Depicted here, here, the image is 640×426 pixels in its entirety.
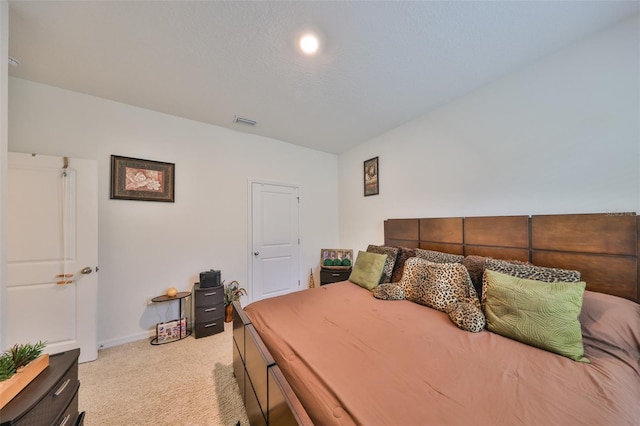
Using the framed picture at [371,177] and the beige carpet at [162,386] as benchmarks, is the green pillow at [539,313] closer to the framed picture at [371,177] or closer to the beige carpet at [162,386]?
the beige carpet at [162,386]

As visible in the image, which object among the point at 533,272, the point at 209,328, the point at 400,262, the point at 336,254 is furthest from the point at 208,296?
the point at 533,272

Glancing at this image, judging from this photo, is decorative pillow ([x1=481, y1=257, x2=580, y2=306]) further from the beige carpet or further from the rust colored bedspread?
the beige carpet

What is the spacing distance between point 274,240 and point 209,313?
1363mm

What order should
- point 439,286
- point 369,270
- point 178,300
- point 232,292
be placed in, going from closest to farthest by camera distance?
point 439,286 < point 369,270 < point 178,300 < point 232,292

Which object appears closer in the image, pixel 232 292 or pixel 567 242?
pixel 567 242

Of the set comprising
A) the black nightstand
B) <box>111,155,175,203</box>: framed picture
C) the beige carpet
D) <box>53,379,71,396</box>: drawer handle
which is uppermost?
<box>111,155,175,203</box>: framed picture

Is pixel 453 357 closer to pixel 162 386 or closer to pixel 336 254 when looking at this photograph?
pixel 162 386

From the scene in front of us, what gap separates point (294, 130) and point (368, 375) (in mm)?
3085

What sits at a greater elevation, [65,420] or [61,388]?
[61,388]

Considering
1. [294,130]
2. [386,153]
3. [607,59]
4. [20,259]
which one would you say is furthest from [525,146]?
[20,259]

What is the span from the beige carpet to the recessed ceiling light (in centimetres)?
280

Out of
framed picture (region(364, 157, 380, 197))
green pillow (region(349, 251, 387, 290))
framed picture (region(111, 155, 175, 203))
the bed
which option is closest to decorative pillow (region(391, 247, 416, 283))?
green pillow (region(349, 251, 387, 290))

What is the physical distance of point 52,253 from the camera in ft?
6.88

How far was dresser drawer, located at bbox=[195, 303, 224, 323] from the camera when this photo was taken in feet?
8.72
